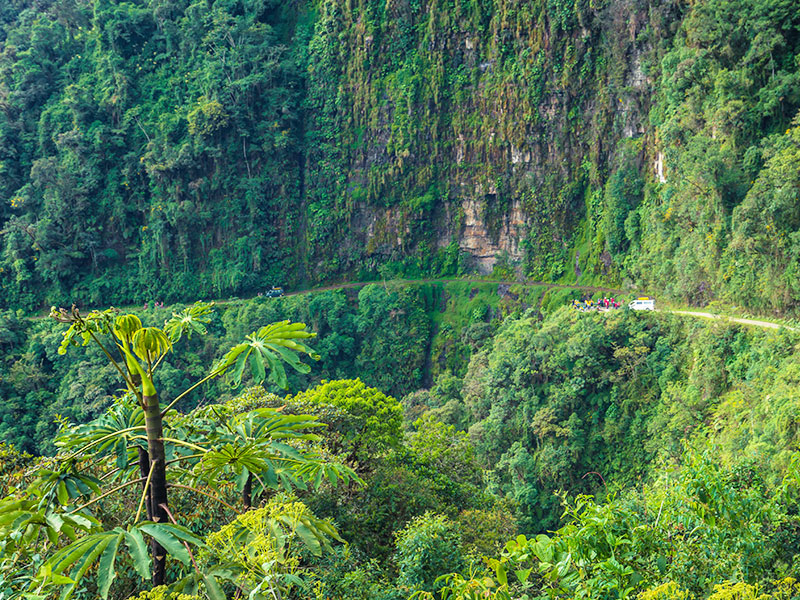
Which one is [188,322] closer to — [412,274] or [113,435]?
[113,435]

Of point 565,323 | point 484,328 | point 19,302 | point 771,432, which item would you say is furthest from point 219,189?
point 771,432

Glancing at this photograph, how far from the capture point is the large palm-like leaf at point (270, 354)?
11.1ft

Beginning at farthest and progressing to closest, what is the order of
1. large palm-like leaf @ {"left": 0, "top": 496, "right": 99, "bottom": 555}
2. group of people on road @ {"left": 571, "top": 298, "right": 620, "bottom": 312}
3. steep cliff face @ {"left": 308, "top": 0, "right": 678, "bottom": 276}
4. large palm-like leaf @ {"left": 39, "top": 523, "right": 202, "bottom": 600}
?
steep cliff face @ {"left": 308, "top": 0, "right": 678, "bottom": 276}, group of people on road @ {"left": 571, "top": 298, "right": 620, "bottom": 312}, large palm-like leaf @ {"left": 0, "top": 496, "right": 99, "bottom": 555}, large palm-like leaf @ {"left": 39, "top": 523, "right": 202, "bottom": 600}

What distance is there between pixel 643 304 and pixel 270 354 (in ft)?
81.1

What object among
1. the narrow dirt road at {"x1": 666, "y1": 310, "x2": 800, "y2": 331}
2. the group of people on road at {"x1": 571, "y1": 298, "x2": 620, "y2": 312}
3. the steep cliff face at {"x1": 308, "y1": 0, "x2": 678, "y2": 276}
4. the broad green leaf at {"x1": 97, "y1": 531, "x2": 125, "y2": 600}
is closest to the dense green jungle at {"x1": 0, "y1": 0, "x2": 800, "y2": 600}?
the broad green leaf at {"x1": 97, "y1": 531, "x2": 125, "y2": 600}

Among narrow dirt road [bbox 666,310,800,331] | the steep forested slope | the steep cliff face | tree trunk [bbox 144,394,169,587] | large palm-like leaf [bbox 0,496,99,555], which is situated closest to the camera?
large palm-like leaf [bbox 0,496,99,555]

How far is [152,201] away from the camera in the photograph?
37.9 metres

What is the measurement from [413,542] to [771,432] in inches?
420

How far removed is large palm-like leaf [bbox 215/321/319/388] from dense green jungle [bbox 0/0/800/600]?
0.9 inches

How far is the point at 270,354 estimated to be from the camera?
348cm

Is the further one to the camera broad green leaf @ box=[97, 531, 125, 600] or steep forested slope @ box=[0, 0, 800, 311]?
steep forested slope @ box=[0, 0, 800, 311]

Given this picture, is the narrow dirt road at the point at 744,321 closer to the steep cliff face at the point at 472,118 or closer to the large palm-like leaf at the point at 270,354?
the steep cliff face at the point at 472,118

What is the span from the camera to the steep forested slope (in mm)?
32562

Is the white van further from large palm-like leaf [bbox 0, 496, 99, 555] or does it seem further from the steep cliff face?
large palm-like leaf [bbox 0, 496, 99, 555]
